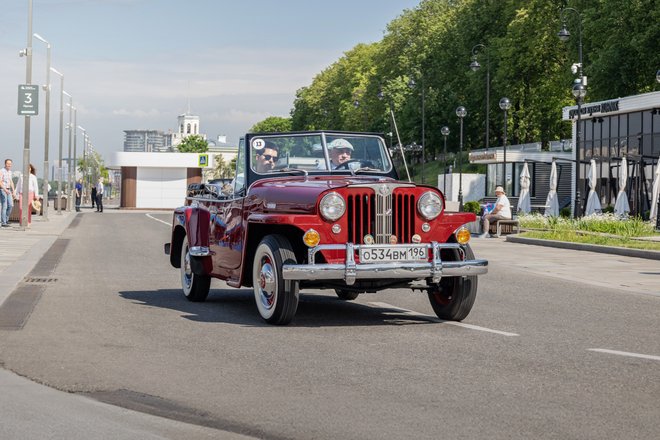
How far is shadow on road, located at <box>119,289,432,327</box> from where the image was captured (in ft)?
35.0

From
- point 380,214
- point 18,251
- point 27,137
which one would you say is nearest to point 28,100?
point 27,137

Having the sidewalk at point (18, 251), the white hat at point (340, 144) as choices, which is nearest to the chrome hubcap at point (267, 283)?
the white hat at point (340, 144)

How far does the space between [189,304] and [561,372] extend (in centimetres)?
577

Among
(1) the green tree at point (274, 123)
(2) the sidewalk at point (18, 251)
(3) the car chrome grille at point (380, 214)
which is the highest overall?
(1) the green tree at point (274, 123)

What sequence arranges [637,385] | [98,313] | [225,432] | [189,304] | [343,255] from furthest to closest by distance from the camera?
[189,304] → [98,313] → [343,255] → [637,385] → [225,432]

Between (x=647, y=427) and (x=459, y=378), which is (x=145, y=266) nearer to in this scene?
(x=459, y=378)

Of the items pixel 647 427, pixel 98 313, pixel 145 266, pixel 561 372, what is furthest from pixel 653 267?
pixel 647 427

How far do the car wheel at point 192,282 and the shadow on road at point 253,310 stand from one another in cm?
11

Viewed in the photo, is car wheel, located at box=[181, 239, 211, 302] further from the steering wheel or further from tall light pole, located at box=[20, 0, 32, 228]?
tall light pole, located at box=[20, 0, 32, 228]

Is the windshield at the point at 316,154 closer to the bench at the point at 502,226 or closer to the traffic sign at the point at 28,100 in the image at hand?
the bench at the point at 502,226

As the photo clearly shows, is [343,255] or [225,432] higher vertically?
[343,255]

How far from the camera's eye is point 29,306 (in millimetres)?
12023

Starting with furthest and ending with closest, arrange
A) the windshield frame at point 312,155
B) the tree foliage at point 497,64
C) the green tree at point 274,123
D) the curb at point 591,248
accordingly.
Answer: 1. the green tree at point 274,123
2. the tree foliage at point 497,64
3. the curb at point 591,248
4. the windshield frame at point 312,155

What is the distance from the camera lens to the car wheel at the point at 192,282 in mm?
12555
